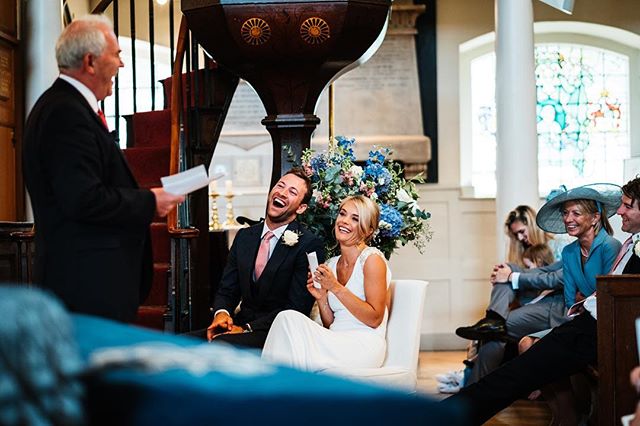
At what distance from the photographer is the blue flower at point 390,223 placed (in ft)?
16.5

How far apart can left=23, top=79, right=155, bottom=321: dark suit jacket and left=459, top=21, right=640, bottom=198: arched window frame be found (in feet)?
23.4

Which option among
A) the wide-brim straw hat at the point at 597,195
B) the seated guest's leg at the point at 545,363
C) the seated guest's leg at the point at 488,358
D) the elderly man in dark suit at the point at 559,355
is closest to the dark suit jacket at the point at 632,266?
the elderly man in dark suit at the point at 559,355

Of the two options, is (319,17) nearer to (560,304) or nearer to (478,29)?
(560,304)

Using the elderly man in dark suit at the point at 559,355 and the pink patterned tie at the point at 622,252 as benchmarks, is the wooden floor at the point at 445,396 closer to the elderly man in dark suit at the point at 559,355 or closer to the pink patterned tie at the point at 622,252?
the elderly man in dark suit at the point at 559,355

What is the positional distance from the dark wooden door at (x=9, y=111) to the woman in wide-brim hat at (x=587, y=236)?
3892 mm

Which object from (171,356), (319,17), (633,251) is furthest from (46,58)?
(171,356)

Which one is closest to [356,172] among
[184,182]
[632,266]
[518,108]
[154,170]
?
[632,266]

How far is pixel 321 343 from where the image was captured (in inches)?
166

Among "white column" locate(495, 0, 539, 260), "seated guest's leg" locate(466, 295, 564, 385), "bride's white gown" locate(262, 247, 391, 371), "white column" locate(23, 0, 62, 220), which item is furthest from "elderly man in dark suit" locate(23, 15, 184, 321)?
"white column" locate(495, 0, 539, 260)

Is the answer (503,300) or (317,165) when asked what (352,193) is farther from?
(503,300)

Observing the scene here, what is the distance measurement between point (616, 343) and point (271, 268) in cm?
140

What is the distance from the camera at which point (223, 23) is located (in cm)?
484

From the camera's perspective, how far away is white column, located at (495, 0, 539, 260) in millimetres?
7820

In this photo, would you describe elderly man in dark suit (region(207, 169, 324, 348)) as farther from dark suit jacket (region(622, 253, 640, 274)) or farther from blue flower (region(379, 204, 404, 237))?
dark suit jacket (region(622, 253, 640, 274))
